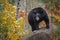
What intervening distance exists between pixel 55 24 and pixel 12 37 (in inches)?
116

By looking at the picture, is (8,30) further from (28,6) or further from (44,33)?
(28,6)

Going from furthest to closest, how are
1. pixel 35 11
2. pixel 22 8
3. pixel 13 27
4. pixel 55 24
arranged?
pixel 22 8, pixel 35 11, pixel 13 27, pixel 55 24

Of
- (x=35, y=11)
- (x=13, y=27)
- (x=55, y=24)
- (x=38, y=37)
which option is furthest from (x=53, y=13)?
(x=35, y=11)

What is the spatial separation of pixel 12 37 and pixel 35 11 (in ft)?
5.50

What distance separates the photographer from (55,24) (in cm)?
173

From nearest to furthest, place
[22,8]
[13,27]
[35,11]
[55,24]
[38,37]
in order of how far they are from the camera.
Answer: [55,24] → [38,37] → [13,27] → [35,11] → [22,8]

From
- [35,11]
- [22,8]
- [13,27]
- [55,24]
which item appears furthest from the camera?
[22,8]

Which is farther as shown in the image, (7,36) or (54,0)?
(7,36)

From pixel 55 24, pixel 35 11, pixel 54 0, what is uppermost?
pixel 54 0

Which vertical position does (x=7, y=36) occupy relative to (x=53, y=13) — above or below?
below

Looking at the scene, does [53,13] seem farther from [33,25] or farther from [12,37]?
[33,25]

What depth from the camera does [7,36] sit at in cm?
468

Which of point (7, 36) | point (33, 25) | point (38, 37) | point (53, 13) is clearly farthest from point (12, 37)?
point (53, 13)

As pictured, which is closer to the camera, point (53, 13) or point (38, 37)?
point (53, 13)
